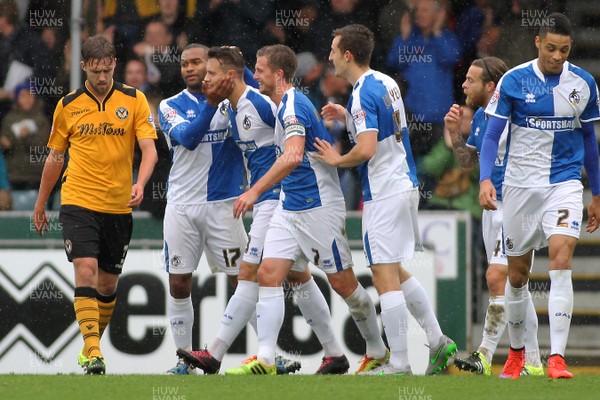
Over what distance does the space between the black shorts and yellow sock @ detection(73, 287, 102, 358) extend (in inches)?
10.0

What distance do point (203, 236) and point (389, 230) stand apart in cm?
168

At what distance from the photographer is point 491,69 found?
8703 mm

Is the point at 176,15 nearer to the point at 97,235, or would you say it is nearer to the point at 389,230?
the point at 97,235

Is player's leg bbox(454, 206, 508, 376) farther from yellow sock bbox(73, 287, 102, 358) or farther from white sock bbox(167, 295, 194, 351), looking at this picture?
yellow sock bbox(73, 287, 102, 358)

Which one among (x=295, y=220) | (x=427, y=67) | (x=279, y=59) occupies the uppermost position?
(x=279, y=59)

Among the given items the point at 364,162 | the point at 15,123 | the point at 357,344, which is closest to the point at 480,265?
the point at 357,344

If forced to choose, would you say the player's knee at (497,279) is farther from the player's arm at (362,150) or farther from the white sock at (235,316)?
the white sock at (235,316)

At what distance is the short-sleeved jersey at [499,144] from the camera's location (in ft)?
28.1

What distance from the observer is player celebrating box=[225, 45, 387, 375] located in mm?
7891

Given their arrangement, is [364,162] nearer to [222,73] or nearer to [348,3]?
[222,73]

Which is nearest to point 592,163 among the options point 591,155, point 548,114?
point 591,155

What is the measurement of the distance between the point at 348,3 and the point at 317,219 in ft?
14.6

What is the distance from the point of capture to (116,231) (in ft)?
28.0

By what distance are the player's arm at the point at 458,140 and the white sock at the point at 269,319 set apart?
5.23ft
